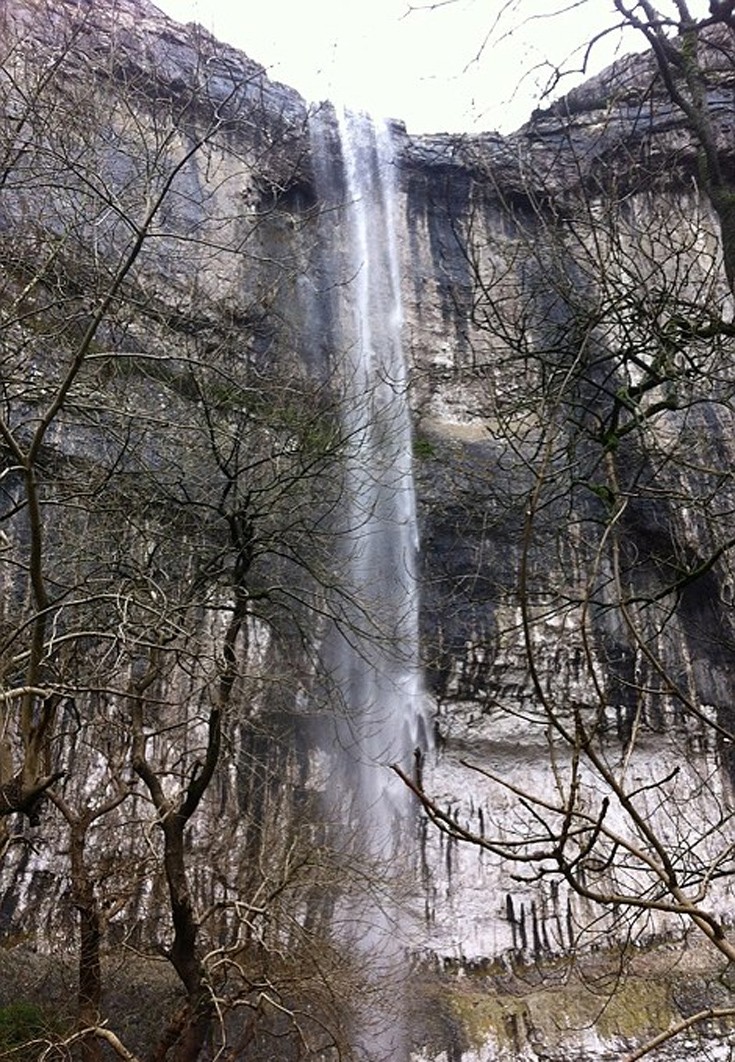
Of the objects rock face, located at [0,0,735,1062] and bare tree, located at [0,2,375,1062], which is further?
rock face, located at [0,0,735,1062]

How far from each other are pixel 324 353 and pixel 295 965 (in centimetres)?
956

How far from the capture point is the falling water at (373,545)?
9648mm

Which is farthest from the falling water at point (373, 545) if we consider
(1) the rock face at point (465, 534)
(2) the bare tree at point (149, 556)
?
(2) the bare tree at point (149, 556)

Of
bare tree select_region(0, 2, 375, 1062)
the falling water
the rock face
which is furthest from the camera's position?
the falling water

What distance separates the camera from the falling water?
9648mm

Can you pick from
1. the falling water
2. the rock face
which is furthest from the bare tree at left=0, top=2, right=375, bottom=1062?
the falling water

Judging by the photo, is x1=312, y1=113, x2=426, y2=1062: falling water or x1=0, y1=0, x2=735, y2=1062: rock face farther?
x1=312, y1=113, x2=426, y2=1062: falling water

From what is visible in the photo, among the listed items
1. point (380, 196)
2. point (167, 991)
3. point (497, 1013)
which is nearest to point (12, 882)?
point (167, 991)

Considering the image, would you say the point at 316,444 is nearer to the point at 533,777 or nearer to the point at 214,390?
the point at 214,390

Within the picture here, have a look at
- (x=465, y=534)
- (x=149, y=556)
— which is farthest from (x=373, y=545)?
(x=149, y=556)

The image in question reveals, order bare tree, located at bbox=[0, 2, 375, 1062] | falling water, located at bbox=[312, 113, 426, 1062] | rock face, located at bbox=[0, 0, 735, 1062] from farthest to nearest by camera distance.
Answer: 1. falling water, located at bbox=[312, 113, 426, 1062]
2. rock face, located at bbox=[0, 0, 735, 1062]
3. bare tree, located at bbox=[0, 2, 375, 1062]

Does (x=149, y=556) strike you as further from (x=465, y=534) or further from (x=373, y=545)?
(x=465, y=534)

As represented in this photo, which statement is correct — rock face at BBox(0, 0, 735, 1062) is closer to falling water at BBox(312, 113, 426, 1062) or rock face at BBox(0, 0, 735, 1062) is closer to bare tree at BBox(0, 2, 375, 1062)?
bare tree at BBox(0, 2, 375, 1062)

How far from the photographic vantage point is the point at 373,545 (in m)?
12.6
